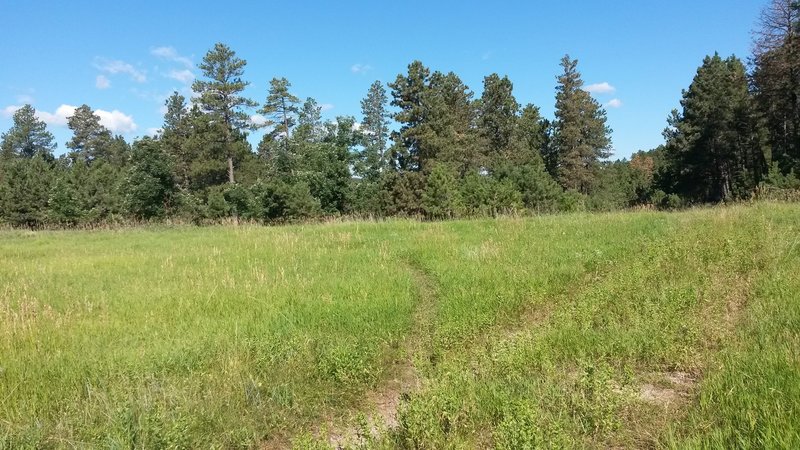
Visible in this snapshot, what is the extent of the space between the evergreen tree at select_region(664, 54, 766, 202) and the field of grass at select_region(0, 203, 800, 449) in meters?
38.1

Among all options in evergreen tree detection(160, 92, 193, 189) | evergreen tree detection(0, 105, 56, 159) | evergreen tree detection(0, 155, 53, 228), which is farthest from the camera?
evergreen tree detection(0, 105, 56, 159)

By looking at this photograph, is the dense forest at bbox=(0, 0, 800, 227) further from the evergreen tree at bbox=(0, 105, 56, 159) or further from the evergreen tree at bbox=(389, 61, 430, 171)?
the evergreen tree at bbox=(0, 105, 56, 159)

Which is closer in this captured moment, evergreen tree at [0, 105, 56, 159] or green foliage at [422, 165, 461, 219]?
green foliage at [422, 165, 461, 219]

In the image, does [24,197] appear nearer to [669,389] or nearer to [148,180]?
[148,180]

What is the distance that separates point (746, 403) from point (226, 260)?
32.2ft

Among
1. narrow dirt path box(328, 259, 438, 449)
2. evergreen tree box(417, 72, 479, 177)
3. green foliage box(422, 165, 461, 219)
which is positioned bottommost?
narrow dirt path box(328, 259, 438, 449)

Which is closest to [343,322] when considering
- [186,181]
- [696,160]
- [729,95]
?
[729,95]

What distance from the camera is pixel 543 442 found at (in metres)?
2.99

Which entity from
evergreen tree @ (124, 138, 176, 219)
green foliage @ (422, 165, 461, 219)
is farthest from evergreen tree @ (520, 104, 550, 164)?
evergreen tree @ (124, 138, 176, 219)

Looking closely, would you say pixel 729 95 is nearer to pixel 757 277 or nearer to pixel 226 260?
pixel 757 277

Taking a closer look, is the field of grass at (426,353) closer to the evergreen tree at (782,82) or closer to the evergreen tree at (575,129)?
the evergreen tree at (782,82)

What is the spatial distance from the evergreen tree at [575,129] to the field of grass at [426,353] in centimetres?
5364

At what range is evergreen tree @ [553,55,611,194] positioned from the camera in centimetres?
5931

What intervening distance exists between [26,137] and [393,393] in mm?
100272
